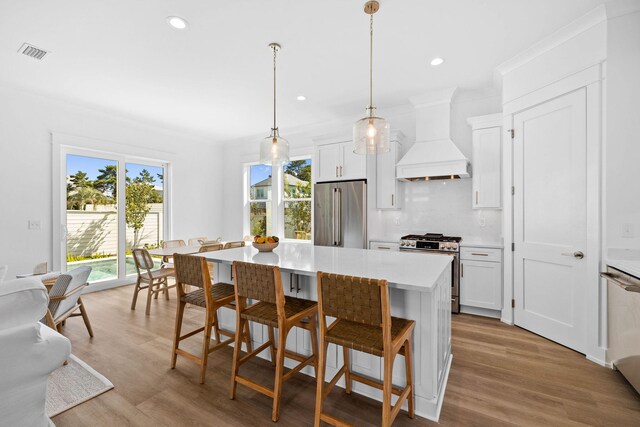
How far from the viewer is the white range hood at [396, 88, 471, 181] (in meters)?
3.84

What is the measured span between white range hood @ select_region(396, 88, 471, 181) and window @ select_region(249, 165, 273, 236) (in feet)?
9.92

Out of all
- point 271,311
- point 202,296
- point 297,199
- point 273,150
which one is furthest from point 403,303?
point 297,199

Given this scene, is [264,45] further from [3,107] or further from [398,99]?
[3,107]

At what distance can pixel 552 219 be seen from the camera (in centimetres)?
292

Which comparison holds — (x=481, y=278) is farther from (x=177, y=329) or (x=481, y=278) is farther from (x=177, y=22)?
(x=177, y=22)

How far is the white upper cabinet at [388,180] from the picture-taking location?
4305 millimetres

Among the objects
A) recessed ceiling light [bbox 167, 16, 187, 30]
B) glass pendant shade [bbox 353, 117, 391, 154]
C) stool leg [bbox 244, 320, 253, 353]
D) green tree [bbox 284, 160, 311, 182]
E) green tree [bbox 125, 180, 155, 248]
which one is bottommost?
stool leg [bbox 244, 320, 253, 353]

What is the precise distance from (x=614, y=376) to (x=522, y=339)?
28.1 inches

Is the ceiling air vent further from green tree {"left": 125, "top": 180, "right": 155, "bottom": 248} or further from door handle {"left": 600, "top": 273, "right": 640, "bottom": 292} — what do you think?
door handle {"left": 600, "top": 273, "right": 640, "bottom": 292}

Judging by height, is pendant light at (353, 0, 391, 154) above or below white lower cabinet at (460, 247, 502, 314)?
above

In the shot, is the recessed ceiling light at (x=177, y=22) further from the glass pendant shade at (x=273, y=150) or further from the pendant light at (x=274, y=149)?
the glass pendant shade at (x=273, y=150)

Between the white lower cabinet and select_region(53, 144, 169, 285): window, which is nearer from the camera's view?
the white lower cabinet

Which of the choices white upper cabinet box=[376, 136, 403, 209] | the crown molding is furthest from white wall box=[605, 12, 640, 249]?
white upper cabinet box=[376, 136, 403, 209]

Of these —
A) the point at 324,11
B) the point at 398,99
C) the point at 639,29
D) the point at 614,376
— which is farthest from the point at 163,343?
the point at 639,29
